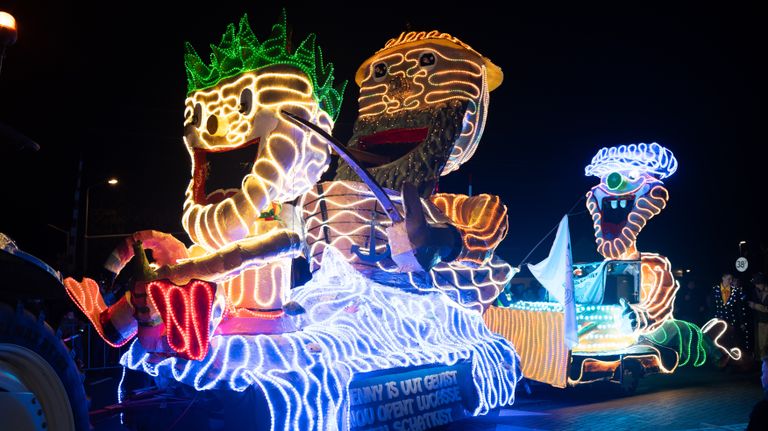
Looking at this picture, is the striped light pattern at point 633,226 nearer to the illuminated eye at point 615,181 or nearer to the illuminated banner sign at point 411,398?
the illuminated eye at point 615,181

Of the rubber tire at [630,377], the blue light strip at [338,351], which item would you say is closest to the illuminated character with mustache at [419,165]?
the blue light strip at [338,351]

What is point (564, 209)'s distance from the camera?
73.5ft

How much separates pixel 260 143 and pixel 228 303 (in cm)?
132

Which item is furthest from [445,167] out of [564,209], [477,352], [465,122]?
[564,209]

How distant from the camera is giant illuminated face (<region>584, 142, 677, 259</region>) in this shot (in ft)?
40.8

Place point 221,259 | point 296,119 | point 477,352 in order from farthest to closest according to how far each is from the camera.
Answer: point 477,352
point 296,119
point 221,259

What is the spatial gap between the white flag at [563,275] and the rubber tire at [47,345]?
706 cm

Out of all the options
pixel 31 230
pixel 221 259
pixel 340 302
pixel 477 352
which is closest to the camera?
pixel 221 259

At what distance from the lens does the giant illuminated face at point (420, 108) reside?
8.15 metres

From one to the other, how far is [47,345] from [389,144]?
19.0 feet

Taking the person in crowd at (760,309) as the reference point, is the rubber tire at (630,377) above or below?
below

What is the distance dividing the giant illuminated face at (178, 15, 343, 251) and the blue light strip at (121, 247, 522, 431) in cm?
92

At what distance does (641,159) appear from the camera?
12609 millimetres

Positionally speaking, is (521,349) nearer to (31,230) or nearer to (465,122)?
(465,122)
